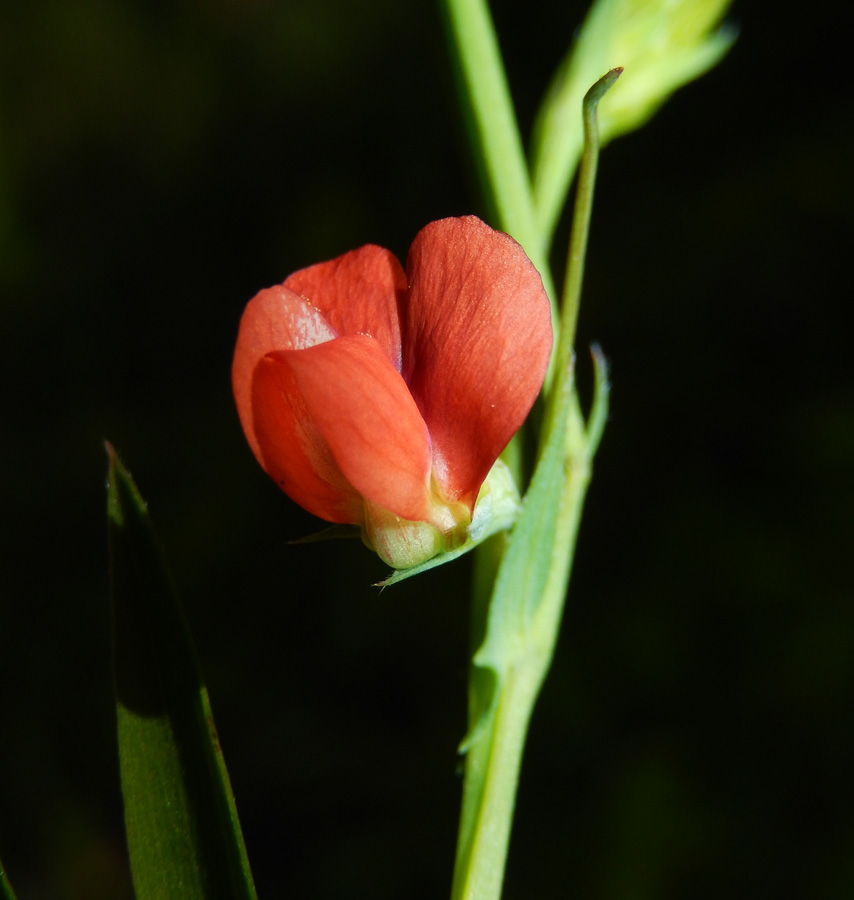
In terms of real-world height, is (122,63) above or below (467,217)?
above

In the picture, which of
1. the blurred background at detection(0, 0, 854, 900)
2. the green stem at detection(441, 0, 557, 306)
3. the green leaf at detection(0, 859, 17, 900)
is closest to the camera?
the green leaf at detection(0, 859, 17, 900)

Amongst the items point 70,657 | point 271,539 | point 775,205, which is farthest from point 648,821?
point 70,657

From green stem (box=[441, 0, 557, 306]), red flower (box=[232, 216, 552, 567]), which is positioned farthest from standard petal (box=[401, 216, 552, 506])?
green stem (box=[441, 0, 557, 306])

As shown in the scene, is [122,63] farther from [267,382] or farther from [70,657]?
[267,382]

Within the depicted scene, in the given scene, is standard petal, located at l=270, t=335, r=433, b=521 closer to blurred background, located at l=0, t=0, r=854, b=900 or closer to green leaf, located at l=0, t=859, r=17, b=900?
green leaf, located at l=0, t=859, r=17, b=900

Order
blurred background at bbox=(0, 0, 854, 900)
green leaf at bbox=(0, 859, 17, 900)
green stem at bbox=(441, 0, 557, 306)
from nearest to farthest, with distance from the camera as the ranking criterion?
green leaf at bbox=(0, 859, 17, 900) < green stem at bbox=(441, 0, 557, 306) < blurred background at bbox=(0, 0, 854, 900)

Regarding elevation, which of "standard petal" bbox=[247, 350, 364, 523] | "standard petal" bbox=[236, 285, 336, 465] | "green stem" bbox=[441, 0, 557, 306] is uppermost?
"green stem" bbox=[441, 0, 557, 306]

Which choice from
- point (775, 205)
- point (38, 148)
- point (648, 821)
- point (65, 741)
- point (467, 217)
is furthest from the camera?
point (38, 148)

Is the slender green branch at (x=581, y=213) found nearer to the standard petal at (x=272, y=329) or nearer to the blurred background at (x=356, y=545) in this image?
the standard petal at (x=272, y=329)

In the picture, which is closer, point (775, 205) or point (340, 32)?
point (775, 205)
